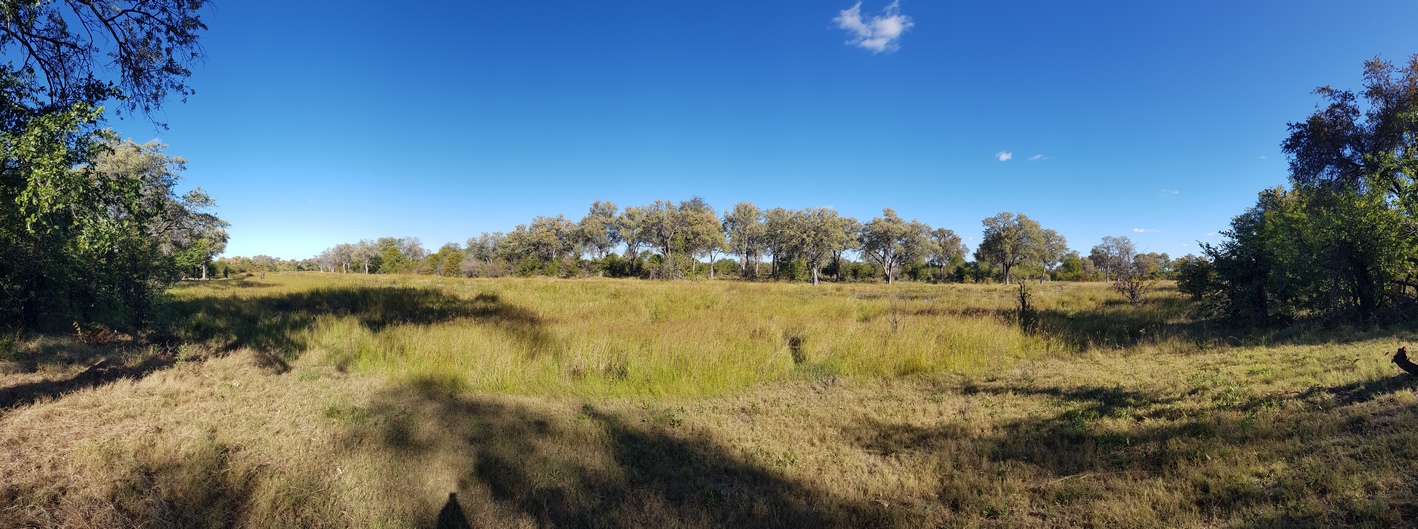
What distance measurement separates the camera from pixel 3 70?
5590 millimetres

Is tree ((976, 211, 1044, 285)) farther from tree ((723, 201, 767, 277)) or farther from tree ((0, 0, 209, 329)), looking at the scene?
tree ((0, 0, 209, 329))

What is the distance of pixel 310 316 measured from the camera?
11.9 meters

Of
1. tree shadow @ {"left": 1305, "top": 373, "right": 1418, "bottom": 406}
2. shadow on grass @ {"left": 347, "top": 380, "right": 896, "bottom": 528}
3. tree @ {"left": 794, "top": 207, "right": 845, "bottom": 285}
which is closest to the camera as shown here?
shadow on grass @ {"left": 347, "top": 380, "right": 896, "bottom": 528}

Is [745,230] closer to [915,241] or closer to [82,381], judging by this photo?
[915,241]

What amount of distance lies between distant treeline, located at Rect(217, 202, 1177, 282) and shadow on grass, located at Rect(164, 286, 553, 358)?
3378 centimetres

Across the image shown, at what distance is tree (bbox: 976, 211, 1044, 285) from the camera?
5722 centimetres

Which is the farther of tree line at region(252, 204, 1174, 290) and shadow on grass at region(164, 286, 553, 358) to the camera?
tree line at region(252, 204, 1174, 290)

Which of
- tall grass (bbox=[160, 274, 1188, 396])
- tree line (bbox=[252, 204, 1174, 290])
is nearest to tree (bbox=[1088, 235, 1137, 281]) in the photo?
tree line (bbox=[252, 204, 1174, 290])

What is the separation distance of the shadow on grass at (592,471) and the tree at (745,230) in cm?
6192

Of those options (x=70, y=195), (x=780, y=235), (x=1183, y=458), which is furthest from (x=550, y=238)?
(x=1183, y=458)

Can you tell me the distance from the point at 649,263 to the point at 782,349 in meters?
53.5

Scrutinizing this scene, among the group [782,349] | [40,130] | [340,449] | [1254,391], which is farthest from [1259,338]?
[40,130]

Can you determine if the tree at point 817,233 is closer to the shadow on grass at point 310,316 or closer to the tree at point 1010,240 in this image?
the tree at point 1010,240

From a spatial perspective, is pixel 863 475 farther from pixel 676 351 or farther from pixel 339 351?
pixel 339 351
